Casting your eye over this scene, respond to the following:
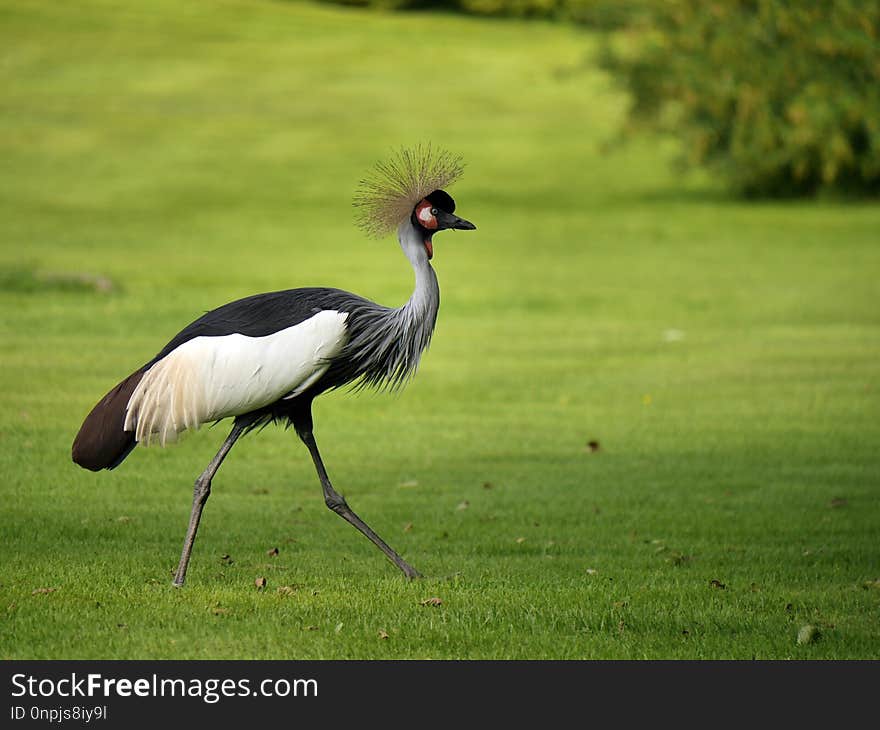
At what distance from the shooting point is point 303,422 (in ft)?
27.1

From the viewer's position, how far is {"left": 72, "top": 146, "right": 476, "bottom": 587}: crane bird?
7703 mm

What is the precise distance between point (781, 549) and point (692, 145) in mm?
30059

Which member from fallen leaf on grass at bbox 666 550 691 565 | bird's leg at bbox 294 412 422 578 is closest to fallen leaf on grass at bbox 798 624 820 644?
fallen leaf on grass at bbox 666 550 691 565

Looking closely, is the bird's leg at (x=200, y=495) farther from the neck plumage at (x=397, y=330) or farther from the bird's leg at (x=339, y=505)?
the neck plumage at (x=397, y=330)

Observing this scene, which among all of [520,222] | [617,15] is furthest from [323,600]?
[617,15]

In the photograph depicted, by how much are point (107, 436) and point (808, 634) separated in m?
3.60

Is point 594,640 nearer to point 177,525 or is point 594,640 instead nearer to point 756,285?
point 177,525

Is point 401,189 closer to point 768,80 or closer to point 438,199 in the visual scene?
point 438,199

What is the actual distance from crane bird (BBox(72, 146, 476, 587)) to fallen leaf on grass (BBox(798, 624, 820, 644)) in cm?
211

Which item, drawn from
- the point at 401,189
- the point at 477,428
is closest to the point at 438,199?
the point at 401,189

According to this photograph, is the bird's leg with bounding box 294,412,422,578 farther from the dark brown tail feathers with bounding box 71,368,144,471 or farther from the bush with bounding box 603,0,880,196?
the bush with bounding box 603,0,880,196

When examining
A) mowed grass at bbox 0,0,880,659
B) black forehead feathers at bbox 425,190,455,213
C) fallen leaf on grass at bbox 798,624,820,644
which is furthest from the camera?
black forehead feathers at bbox 425,190,455,213

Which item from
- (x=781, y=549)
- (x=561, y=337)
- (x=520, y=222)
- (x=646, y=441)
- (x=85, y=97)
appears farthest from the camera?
(x=85, y=97)

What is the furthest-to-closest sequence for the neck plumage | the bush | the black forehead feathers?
the bush → the black forehead feathers → the neck plumage
